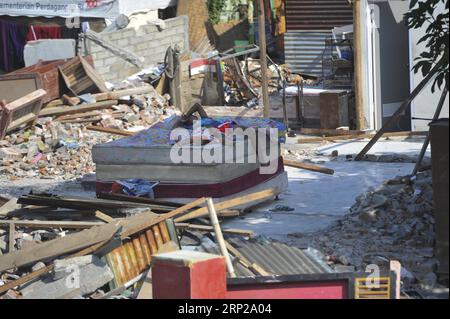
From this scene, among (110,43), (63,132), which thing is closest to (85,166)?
(63,132)

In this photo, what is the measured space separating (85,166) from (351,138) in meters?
4.78

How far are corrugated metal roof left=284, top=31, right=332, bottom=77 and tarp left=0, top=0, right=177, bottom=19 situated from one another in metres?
4.12

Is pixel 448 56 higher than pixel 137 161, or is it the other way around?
pixel 448 56

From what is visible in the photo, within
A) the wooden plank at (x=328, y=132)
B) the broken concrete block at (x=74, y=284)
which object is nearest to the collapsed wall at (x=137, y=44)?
the wooden plank at (x=328, y=132)

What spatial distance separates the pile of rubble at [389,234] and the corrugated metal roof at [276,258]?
25 centimetres

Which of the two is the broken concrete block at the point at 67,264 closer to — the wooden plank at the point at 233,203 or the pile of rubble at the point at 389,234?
the wooden plank at the point at 233,203

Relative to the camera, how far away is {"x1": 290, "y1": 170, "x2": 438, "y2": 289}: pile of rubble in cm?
938

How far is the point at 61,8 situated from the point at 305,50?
6401 millimetres

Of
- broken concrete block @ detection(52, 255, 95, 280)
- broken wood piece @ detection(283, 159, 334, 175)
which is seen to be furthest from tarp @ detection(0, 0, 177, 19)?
broken concrete block @ detection(52, 255, 95, 280)

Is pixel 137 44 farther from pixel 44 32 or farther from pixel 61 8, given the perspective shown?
pixel 44 32

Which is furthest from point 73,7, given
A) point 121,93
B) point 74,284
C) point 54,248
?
point 74,284

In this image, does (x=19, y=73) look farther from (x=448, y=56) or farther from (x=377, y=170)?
(x=448, y=56)

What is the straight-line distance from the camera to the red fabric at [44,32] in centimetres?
2538

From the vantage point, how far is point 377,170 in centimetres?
1456
